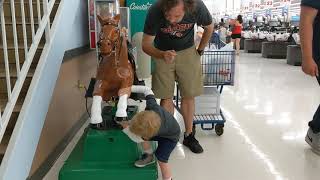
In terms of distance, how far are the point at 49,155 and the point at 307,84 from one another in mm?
5101

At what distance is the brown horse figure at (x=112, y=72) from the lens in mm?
2543

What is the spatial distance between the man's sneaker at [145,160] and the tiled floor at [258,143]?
0.92 ft

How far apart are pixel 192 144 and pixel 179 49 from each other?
884 millimetres

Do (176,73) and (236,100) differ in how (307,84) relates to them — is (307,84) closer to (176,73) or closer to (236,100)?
(236,100)

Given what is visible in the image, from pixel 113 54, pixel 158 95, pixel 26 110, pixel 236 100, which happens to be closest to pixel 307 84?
pixel 236 100

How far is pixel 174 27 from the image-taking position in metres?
2.93

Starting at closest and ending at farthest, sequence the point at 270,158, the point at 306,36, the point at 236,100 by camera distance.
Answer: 1. the point at 306,36
2. the point at 270,158
3. the point at 236,100

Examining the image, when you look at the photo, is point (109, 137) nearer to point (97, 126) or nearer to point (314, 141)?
point (97, 126)

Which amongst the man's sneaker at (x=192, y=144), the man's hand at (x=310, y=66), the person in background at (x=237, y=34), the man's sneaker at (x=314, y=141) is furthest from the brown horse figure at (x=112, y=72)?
the person in background at (x=237, y=34)

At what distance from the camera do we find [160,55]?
111 inches

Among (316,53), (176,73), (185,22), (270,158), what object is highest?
(185,22)

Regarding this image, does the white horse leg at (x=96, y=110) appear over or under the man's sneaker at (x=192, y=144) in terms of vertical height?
over

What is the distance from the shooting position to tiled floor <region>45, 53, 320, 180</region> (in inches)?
109

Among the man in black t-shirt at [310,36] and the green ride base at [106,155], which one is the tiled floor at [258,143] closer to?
the green ride base at [106,155]
